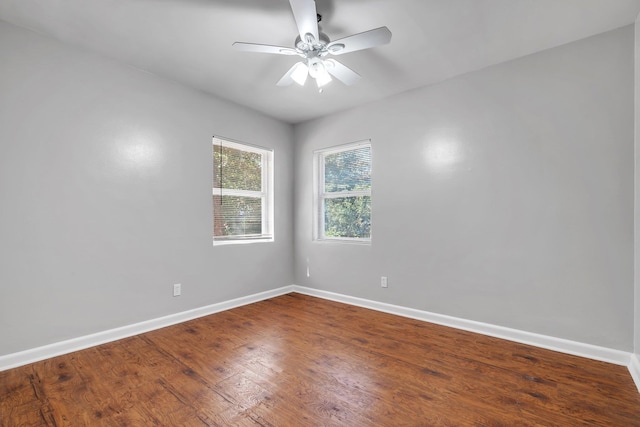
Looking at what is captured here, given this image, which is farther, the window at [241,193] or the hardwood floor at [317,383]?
the window at [241,193]

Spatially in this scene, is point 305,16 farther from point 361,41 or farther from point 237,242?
point 237,242

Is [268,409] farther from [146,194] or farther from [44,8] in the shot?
[44,8]

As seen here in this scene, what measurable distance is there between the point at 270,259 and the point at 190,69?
2441mm

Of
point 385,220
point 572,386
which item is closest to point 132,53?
point 385,220

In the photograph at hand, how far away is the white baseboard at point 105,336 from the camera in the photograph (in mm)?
2115

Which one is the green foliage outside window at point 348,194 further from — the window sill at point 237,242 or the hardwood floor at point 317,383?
the hardwood floor at point 317,383

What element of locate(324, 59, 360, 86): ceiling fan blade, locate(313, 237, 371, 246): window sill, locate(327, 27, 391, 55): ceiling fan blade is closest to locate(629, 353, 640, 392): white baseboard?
locate(313, 237, 371, 246): window sill

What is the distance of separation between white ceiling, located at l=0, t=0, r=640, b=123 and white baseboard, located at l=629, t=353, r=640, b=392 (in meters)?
2.39

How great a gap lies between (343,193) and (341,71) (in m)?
1.79

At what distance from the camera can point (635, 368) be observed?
1958 millimetres

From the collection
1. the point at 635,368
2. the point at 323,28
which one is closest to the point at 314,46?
the point at 323,28

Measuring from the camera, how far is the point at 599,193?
2252mm

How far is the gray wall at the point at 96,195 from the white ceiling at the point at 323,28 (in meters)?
0.33

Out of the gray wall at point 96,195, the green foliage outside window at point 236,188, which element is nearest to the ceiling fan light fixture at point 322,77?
the gray wall at point 96,195
